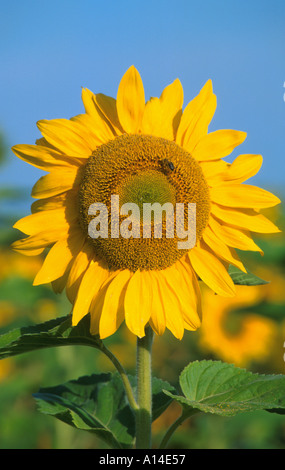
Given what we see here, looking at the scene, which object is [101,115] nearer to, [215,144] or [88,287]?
[215,144]

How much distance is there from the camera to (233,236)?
1.93 meters

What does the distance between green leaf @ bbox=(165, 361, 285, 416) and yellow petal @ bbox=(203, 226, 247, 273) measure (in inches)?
14.0

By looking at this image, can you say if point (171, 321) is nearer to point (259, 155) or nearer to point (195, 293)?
point (195, 293)

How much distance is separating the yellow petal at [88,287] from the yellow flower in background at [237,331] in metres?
3.07

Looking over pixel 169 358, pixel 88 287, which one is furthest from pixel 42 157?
pixel 169 358

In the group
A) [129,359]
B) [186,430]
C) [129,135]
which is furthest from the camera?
[129,359]

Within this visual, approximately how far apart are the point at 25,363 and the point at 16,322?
662 mm

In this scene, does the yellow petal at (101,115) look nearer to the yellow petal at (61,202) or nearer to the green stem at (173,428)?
the yellow petal at (61,202)

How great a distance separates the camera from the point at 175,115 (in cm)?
199

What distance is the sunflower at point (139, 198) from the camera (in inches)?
74.0

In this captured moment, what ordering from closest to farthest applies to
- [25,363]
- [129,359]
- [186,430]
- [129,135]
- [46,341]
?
[46,341] → [129,135] → [186,430] → [129,359] → [25,363]

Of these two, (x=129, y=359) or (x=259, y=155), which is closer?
(x=259, y=155)
